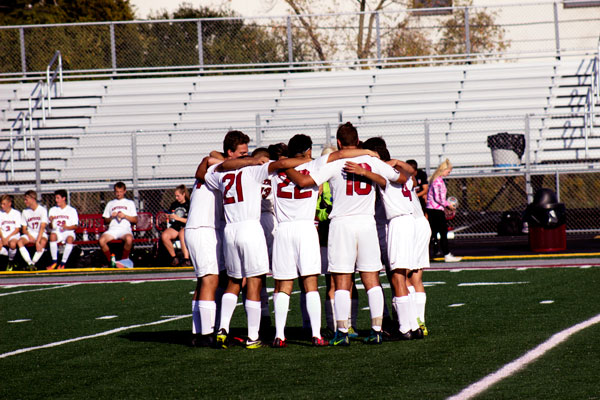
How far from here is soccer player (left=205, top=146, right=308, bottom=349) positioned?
7.68 m

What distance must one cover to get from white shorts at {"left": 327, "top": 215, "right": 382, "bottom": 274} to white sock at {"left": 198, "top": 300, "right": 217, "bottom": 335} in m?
1.03

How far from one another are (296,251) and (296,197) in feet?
1.39

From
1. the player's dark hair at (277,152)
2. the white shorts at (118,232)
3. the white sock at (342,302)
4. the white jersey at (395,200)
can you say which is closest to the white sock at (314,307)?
the white sock at (342,302)

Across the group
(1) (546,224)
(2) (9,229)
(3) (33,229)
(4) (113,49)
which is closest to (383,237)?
(1) (546,224)

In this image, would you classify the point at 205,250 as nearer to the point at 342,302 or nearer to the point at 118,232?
the point at 342,302

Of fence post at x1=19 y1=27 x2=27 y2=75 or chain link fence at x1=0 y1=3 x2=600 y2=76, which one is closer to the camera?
fence post at x1=19 y1=27 x2=27 y2=75

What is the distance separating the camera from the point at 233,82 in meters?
26.9

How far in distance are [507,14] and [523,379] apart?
72.6 ft

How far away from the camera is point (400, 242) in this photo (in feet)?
25.9

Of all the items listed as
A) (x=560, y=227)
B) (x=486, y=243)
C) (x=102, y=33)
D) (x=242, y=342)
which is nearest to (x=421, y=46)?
(x=102, y=33)

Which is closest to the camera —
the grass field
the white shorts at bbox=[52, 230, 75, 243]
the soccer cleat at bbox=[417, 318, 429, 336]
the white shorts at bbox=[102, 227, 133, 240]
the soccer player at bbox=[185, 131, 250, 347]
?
the grass field

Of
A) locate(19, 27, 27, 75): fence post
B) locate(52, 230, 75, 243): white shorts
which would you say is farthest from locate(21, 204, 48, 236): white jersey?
locate(19, 27, 27, 75): fence post

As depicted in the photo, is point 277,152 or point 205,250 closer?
point 205,250

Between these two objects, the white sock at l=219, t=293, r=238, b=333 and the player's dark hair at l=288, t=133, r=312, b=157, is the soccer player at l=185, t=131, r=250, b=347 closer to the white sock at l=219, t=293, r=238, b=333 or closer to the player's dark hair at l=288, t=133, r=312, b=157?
the white sock at l=219, t=293, r=238, b=333
